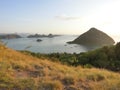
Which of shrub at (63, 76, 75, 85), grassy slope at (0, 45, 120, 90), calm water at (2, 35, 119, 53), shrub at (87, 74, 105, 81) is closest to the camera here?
grassy slope at (0, 45, 120, 90)

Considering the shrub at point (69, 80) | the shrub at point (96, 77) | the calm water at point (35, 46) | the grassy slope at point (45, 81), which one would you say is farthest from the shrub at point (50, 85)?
the calm water at point (35, 46)

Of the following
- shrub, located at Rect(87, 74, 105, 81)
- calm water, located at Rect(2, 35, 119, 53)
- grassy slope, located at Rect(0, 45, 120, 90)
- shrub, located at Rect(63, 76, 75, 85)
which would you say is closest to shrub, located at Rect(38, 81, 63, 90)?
grassy slope, located at Rect(0, 45, 120, 90)

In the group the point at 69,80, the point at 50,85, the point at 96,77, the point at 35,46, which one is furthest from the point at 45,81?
the point at 35,46

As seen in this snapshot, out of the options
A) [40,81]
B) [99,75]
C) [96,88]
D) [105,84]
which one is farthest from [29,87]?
[99,75]

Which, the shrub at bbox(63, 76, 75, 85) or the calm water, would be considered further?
the calm water

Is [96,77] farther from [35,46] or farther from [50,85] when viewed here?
[35,46]

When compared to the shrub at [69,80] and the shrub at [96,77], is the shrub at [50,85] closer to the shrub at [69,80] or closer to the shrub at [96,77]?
the shrub at [69,80]

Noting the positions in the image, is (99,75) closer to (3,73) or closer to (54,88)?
(54,88)

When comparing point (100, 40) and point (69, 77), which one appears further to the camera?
point (100, 40)

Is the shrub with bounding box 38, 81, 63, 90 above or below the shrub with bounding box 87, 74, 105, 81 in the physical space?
above

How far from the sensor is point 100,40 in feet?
641

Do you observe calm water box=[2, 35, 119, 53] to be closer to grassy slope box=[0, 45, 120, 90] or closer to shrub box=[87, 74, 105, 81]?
grassy slope box=[0, 45, 120, 90]

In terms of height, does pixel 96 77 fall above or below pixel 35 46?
above

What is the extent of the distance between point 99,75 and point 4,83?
419 centimetres
